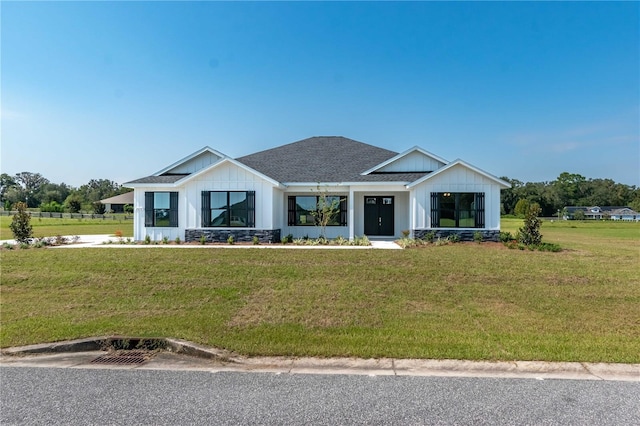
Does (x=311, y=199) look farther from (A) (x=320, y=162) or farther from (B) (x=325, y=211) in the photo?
(A) (x=320, y=162)

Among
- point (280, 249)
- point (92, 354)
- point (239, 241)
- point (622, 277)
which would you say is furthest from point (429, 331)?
point (239, 241)

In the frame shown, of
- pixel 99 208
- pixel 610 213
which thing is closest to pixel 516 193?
pixel 610 213

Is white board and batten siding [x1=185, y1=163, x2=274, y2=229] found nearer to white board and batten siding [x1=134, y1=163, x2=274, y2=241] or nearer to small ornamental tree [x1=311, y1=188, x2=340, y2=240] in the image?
white board and batten siding [x1=134, y1=163, x2=274, y2=241]

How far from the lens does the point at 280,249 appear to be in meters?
12.4

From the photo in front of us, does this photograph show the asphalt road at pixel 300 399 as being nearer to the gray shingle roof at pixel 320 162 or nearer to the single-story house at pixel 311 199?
the single-story house at pixel 311 199

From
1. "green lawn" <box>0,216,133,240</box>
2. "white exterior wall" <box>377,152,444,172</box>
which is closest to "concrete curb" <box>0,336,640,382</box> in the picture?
"white exterior wall" <box>377,152,444,172</box>

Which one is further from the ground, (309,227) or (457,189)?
(457,189)

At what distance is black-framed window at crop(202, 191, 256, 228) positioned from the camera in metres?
15.0

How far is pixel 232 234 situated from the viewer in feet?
49.1

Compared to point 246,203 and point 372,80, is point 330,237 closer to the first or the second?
point 246,203

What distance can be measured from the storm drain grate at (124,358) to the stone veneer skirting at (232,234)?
983cm

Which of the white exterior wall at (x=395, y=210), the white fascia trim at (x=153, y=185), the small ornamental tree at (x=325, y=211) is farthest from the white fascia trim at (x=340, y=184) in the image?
the white fascia trim at (x=153, y=185)

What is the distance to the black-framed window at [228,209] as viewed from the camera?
49.3 ft

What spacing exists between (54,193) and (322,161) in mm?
82277
